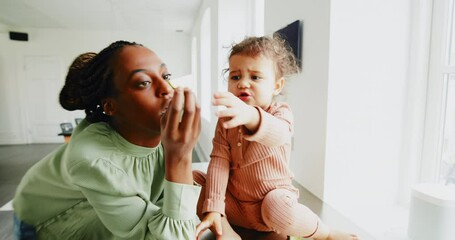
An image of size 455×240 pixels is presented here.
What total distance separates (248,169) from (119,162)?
342 mm

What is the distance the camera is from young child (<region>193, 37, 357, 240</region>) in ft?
2.19

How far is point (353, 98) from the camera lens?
3.77 ft

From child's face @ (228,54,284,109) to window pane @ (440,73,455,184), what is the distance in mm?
898

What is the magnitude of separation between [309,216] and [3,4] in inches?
225

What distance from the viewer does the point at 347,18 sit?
3.61 feet

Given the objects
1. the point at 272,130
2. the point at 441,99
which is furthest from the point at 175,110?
the point at 441,99

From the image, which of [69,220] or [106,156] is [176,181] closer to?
[106,156]

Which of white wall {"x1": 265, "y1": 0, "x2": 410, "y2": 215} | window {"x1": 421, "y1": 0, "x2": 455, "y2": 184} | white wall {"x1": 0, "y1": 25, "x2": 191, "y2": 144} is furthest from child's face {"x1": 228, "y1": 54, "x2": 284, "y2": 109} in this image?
white wall {"x1": 0, "y1": 25, "x2": 191, "y2": 144}

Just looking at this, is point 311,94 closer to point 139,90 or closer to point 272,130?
point 272,130

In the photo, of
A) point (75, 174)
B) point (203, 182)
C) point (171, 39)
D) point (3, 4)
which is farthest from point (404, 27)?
point (171, 39)

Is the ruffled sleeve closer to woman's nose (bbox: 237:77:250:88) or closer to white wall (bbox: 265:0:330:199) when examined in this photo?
woman's nose (bbox: 237:77:250:88)

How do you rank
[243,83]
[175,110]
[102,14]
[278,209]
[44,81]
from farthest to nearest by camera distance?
[44,81] < [102,14] < [243,83] < [278,209] < [175,110]

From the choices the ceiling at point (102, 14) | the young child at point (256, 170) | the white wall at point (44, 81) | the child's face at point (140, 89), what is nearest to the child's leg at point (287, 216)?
the young child at point (256, 170)

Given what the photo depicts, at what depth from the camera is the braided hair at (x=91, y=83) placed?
0.58 metres
